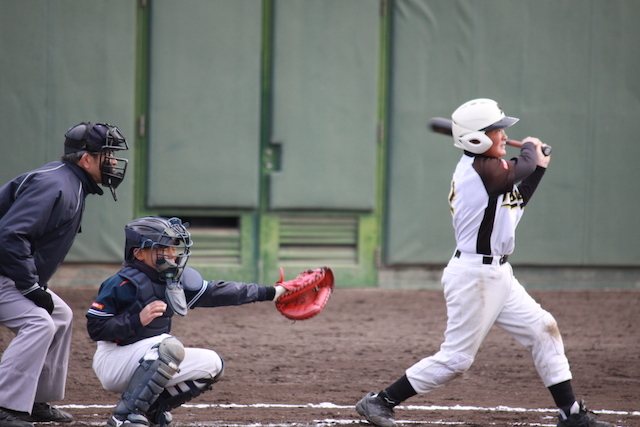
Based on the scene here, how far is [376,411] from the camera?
4.87m

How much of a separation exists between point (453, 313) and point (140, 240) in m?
1.71

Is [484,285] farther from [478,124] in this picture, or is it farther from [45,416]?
[45,416]

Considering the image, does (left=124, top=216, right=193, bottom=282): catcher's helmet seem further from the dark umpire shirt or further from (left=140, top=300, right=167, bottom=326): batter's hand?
the dark umpire shirt

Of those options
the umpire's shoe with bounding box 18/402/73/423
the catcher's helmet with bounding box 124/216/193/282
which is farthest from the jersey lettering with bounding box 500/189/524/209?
the umpire's shoe with bounding box 18/402/73/423

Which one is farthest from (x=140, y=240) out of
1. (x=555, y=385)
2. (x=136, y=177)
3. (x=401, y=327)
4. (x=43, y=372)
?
(x=136, y=177)

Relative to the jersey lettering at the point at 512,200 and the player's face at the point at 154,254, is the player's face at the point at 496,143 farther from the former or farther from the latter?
the player's face at the point at 154,254

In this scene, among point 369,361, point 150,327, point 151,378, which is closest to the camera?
point 151,378

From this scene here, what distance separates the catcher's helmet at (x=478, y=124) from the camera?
190 inches

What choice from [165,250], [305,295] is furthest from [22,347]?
[305,295]

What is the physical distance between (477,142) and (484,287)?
2.59 ft

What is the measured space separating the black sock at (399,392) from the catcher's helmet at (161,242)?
53.2 inches

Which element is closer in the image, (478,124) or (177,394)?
(177,394)

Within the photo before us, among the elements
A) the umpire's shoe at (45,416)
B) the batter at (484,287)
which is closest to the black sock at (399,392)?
the batter at (484,287)

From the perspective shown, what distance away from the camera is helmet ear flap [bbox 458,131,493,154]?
4832mm
